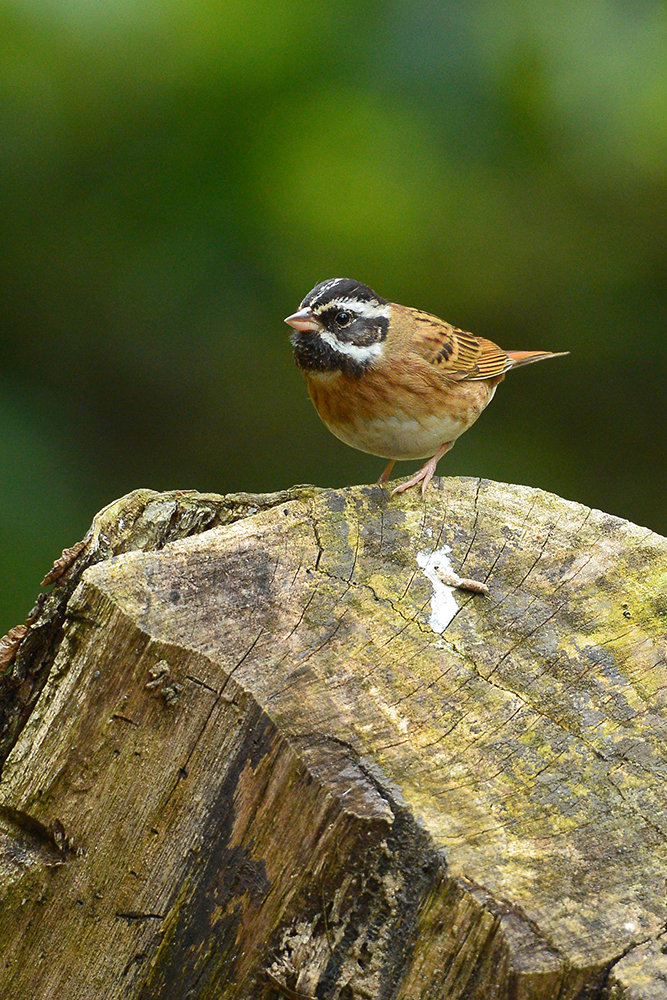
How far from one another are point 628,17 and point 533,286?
3.99 feet

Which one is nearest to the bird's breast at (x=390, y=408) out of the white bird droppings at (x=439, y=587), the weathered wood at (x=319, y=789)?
the white bird droppings at (x=439, y=587)

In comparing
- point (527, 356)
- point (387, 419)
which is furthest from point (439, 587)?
point (527, 356)

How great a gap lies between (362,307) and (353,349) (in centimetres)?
16

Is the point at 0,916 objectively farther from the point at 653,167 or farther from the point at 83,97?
the point at 653,167

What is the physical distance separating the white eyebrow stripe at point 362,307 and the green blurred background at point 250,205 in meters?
0.62

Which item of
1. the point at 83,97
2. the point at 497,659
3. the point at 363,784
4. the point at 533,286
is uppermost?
the point at 533,286

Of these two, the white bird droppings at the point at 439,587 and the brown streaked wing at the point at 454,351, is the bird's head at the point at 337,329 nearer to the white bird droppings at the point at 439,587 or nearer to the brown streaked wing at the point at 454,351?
the brown streaked wing at the point at 454,351

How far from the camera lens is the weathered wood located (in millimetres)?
2090

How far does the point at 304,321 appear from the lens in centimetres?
384

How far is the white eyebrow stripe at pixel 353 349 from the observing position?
12.9 feet

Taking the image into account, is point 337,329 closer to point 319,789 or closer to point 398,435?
point 398,435

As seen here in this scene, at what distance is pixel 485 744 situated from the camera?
7.66 ft

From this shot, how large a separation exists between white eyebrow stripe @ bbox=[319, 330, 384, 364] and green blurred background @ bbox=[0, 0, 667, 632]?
0.75 meters

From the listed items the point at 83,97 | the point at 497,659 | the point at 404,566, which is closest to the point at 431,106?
the point at 83,97
